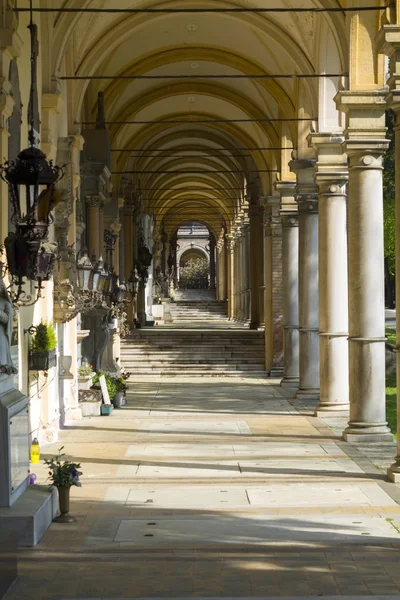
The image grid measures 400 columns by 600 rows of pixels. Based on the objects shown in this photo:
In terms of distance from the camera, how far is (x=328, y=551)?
9.30 m

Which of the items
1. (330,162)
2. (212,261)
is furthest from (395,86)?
(212,261)

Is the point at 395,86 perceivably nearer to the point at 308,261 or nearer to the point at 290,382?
the point at 308,261

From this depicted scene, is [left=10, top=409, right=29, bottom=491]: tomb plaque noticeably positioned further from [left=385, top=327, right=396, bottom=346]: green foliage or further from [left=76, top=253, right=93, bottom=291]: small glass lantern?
[left=385, top=327, right=396, bottom=346]: green foliage

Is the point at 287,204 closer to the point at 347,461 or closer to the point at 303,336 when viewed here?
the point at 303,336

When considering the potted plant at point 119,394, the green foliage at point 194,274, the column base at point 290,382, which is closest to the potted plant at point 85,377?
the potted plant at point 119,394

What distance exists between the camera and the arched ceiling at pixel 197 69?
2079cm

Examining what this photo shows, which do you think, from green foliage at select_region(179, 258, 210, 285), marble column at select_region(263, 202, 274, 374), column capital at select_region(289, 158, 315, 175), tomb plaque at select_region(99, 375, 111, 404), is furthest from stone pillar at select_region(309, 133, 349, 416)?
green foliage at select_region(179, 258, 210, 285)

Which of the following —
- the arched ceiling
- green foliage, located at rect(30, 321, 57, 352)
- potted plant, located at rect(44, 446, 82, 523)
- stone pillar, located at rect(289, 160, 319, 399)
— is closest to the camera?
potted plant, located at rect(44, 446, 82, 523)

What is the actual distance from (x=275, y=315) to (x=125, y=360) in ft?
15.6

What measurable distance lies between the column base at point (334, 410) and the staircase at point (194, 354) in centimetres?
1045

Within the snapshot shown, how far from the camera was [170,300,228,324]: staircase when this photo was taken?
175ft

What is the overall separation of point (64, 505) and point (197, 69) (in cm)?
1981

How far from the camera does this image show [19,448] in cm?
964

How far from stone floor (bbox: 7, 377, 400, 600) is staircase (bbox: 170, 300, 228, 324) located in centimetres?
3396
